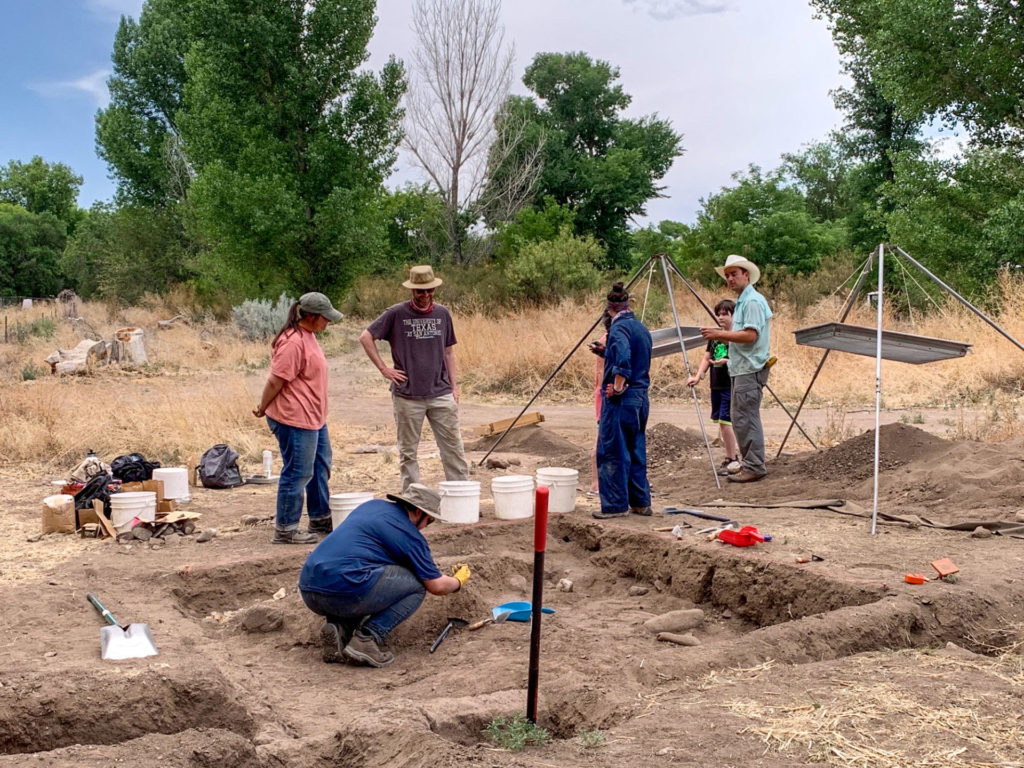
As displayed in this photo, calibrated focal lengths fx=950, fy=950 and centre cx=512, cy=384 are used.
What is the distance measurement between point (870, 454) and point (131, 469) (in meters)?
6.64

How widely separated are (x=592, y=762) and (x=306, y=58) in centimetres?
1998

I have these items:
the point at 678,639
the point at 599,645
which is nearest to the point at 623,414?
the point at 678,639

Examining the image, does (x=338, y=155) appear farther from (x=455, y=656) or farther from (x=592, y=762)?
(x=592, y=762)

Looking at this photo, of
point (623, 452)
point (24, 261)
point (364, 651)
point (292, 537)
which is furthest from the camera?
point (24, 261)

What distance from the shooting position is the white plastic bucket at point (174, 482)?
8234 mm

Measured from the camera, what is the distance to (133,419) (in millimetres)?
11266

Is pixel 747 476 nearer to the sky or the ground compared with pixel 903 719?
nearer to the sky

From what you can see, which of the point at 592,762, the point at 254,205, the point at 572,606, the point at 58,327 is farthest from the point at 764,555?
the point at 58,327

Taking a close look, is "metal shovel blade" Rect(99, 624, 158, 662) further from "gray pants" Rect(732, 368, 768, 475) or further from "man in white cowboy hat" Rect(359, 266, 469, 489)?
"gray pants" Rect(732, 368, 768, 475)

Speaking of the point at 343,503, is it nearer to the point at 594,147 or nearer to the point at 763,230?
the point at 763,230

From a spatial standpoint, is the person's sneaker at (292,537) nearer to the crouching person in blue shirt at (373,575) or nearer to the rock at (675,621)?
the crouching person in blue shirt at (373,575)

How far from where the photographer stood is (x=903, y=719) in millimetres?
3572

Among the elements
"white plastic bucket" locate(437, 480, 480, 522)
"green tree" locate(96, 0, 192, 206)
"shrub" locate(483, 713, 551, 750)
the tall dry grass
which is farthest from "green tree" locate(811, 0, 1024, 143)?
"green tree" locate(96, 0, 192, 206)

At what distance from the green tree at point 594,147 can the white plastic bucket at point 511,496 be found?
28.7 metres
